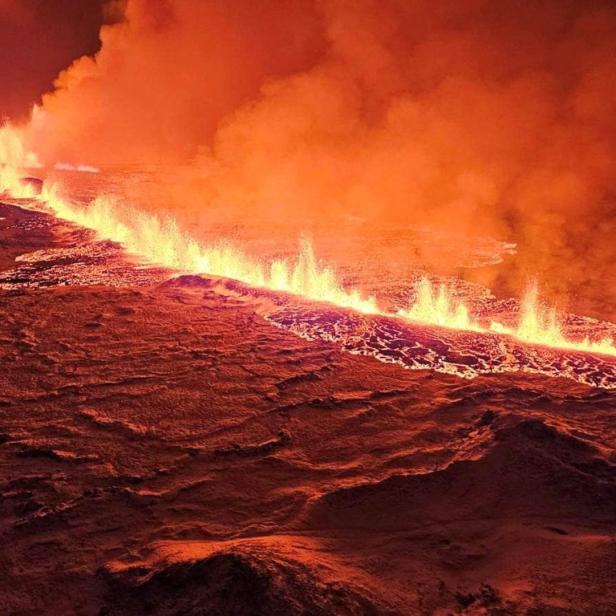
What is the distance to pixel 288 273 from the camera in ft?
25.0

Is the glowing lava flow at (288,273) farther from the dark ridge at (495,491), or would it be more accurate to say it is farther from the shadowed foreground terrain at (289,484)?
the dark ridge at (495,491)

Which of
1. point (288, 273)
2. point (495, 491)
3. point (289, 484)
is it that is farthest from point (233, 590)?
point (288, 273)

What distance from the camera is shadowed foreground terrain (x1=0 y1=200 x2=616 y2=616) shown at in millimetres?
2004

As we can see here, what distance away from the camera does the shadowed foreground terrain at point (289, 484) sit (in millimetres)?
2004

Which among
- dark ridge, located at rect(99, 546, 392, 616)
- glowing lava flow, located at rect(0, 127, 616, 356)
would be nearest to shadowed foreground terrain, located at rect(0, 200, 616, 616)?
dark ridge, located at rect(99, 546, 392, 616)

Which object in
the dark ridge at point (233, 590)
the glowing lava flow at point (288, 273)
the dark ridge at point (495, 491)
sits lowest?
the dark ridge at point (233, 590)

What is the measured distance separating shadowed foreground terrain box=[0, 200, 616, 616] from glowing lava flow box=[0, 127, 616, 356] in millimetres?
1445

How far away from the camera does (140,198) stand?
48.8 ft

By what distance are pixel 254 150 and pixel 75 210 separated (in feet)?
20.4

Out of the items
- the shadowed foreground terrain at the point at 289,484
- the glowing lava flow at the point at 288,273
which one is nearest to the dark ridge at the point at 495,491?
the shadowed foreground terrain at the point at 289,484

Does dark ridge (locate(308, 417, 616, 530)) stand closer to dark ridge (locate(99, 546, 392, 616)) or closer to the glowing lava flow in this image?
dark ridge (locate(99, 546, 392, 616))

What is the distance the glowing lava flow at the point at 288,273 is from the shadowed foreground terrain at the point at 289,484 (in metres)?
1.44

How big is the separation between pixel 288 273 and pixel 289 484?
16.7ft

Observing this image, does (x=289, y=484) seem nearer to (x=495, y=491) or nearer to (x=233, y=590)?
(x=233, y=590)
